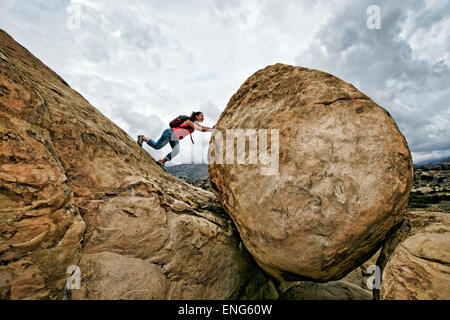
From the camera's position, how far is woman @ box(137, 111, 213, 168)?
5.29 meters

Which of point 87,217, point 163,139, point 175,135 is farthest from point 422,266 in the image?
point 163,139

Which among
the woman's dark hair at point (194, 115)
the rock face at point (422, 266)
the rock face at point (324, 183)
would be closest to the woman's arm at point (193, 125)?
the woman's dark hair at point (194, 115)

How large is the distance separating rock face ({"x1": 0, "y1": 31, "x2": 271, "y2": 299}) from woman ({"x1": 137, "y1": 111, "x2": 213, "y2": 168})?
1690 millimetres

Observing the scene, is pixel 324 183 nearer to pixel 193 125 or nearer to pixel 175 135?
pixel 193 125

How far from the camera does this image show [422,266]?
220 centimetres

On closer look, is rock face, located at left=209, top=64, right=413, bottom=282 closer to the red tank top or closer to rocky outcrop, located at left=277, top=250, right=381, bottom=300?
rocky outcrop, located at left=277, top=250, right=381, bottom=300

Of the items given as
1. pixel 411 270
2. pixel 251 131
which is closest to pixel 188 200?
pixel 251 131

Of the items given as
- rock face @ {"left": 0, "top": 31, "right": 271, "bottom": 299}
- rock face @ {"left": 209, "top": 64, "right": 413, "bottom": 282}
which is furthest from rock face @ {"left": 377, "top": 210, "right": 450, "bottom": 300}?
rock face @ {"left": 0, "top": 31, "right": 271, "bottom": 299}

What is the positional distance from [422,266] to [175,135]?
17.3ft

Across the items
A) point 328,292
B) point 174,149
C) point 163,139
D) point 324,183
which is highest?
point 163,139

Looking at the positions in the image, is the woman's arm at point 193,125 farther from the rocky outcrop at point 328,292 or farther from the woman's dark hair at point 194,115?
the rocky outcrop at point 328,292

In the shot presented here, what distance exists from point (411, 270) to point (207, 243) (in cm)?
266

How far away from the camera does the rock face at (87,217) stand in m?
2.17
